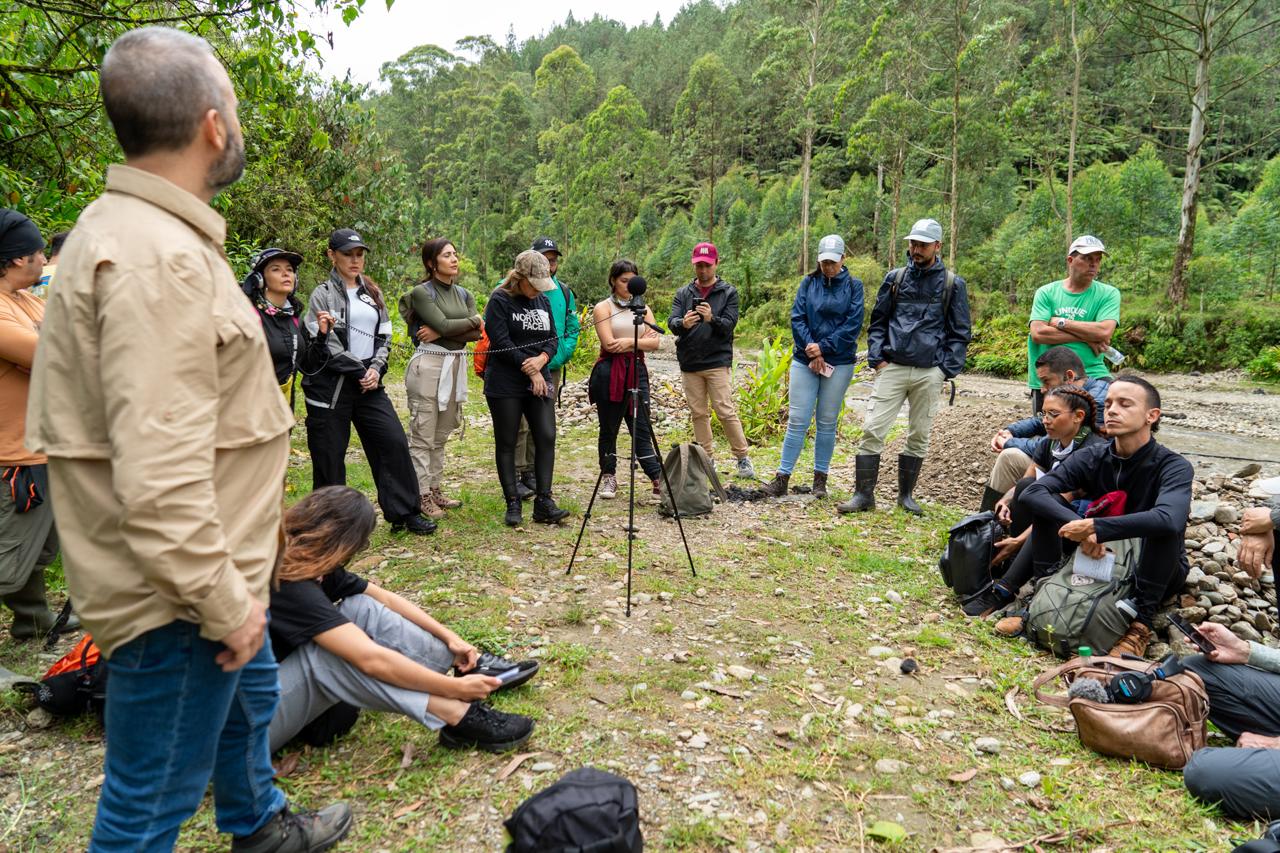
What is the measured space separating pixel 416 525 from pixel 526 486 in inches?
48.7

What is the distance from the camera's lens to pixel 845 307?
6520mm

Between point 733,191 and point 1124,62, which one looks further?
point 733,191

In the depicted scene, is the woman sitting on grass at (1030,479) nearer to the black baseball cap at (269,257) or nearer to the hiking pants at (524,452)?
the hiking pants at (524,452)

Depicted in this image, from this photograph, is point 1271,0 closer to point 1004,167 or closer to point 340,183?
point 1004,167

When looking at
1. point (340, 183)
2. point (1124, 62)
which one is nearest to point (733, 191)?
point (1124, 62)

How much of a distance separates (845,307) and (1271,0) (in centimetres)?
4692

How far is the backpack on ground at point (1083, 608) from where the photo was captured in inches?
155

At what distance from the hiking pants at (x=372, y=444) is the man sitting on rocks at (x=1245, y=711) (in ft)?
15.3

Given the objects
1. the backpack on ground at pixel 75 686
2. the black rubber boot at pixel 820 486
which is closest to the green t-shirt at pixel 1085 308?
the black rubber boot at pixel 820 486

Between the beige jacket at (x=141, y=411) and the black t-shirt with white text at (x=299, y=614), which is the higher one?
the beige jacket at (x=141, y=411)

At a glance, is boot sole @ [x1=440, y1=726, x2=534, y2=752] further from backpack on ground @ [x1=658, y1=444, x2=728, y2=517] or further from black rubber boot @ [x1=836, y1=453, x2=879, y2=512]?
black rubber boot @ [x1=836, y1=453, x2=879, y2=512]

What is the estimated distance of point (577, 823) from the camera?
6.97ft

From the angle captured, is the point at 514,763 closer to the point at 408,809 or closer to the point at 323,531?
the point at 408,809

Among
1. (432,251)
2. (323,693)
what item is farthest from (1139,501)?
(432,251)
